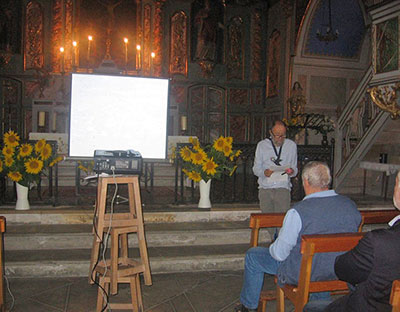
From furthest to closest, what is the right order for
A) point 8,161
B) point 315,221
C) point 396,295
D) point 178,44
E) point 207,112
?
point 207,112 < point 178,44 < point 8,161 < point 315,221 < point 396,295

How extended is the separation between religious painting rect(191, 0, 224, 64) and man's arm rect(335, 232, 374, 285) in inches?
409

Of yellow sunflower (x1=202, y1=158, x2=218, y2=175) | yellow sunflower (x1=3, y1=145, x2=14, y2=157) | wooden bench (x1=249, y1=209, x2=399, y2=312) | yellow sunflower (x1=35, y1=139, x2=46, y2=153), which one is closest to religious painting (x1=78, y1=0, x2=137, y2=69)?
yellow sunflower (x1=35, y1=139, x2=46, y2=153)

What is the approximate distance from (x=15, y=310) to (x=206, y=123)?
30.3 ft

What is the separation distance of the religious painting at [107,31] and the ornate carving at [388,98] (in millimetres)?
7580

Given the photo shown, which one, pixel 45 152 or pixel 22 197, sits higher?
pixel 45 152

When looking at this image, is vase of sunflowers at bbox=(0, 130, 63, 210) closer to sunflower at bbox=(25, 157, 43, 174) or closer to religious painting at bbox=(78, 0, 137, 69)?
sunflower at bbox=(25, 157, 43, 174)

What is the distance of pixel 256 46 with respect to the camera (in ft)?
42.0

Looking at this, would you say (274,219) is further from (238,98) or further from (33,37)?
(33,37)

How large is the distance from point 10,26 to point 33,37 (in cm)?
63

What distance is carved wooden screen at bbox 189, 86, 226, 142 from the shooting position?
490 inches

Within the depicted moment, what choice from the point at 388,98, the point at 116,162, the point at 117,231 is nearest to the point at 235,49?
the point at 388,98

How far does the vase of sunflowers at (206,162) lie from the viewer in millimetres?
5996

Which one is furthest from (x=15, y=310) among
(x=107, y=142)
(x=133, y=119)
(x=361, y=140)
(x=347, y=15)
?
(x=347, y=15)

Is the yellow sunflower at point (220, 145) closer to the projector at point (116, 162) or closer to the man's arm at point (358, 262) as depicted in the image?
the projector at point (116, 162)
